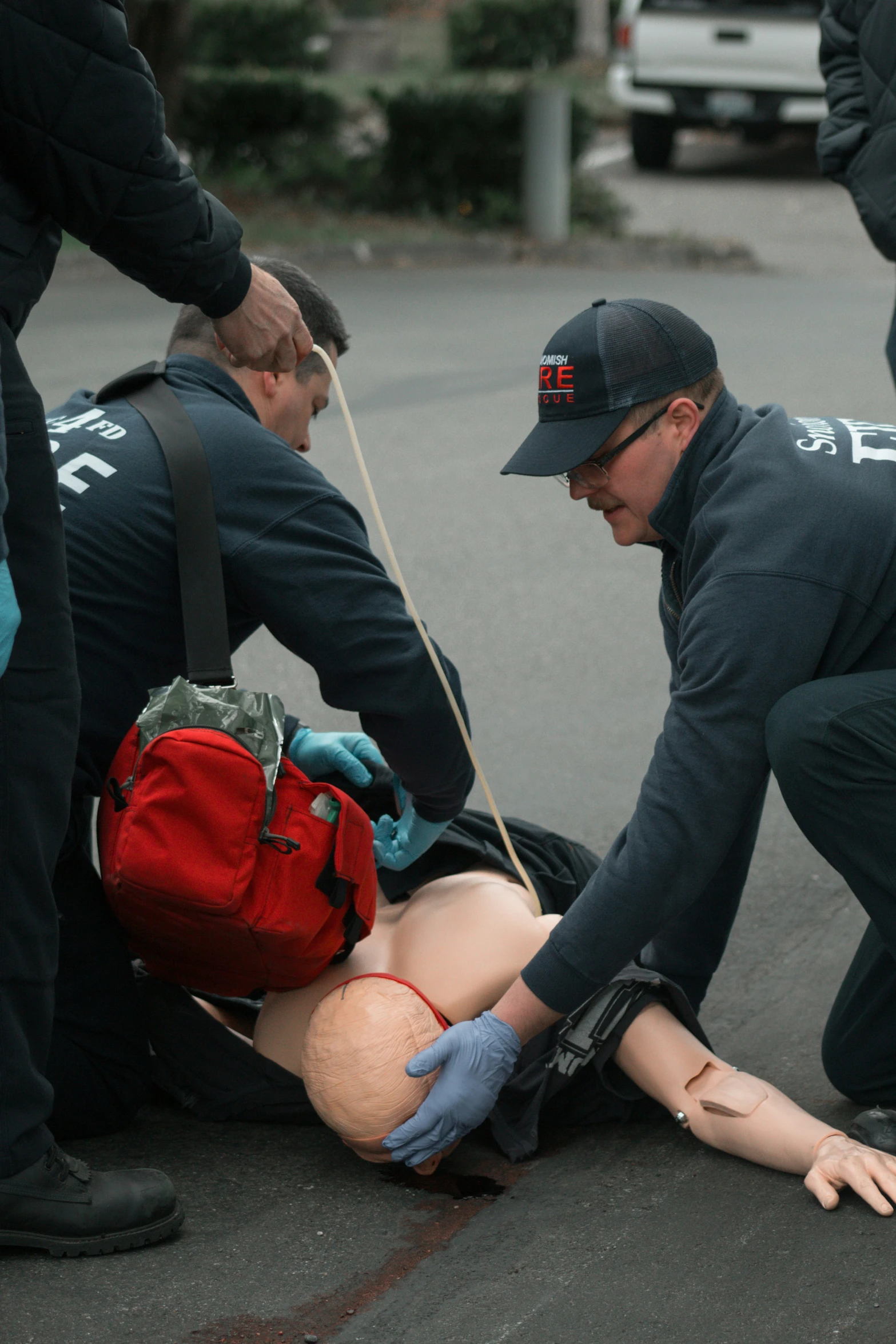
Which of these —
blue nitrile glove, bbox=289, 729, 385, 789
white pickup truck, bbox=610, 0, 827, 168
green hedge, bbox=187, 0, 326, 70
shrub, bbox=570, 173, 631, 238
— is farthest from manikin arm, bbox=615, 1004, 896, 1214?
green hedge, bbox=187, 0, 326, 70

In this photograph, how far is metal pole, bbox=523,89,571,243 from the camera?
39.5ft

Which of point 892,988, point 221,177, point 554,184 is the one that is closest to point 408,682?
point 892,988

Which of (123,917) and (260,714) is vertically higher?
(260,714)

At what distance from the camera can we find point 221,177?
13562 mm

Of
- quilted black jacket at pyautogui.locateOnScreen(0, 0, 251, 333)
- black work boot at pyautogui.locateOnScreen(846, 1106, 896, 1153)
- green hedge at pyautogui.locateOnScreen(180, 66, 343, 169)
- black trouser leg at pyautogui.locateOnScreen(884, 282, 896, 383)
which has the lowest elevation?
green hedge at pyautogui.locateOnScreen(180, 66, 343, 169)

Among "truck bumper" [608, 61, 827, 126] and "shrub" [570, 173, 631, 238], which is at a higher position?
"truck bumper" [608, 61, 827, 126]

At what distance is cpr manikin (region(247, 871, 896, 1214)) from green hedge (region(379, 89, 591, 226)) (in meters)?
10.3

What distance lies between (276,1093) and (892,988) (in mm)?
1007

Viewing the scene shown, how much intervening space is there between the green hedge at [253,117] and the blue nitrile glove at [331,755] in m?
11.5

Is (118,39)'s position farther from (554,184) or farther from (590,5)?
(590,5)

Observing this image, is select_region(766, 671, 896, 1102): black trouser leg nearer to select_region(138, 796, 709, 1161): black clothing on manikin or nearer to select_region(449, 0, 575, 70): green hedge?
select_region(138, 796, 709, 1161): black clothing on manikin

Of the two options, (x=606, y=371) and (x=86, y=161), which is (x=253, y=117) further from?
(x=86, y=161)

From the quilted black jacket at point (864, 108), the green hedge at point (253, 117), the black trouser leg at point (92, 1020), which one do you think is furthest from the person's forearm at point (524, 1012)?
the green hedge at point (253, 117)

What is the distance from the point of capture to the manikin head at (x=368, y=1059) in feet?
8.11
